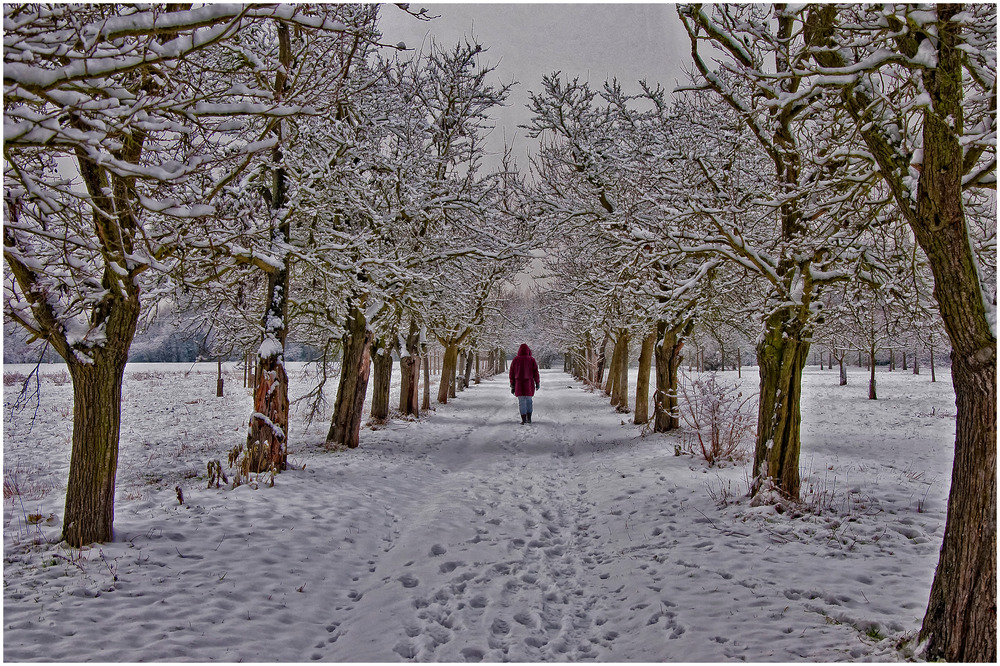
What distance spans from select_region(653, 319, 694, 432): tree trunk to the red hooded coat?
386 centimetres

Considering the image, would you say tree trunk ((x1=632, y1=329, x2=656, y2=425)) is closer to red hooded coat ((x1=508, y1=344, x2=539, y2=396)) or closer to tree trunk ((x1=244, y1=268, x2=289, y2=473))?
red hooded coat ((x1=508, y1=344, x2=539, y2=396))

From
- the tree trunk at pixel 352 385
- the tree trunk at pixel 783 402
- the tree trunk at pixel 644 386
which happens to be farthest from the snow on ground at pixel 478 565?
the tree trunk at pixel 644 386

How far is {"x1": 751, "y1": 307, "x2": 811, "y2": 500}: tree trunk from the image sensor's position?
263 inches

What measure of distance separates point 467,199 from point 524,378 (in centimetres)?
646

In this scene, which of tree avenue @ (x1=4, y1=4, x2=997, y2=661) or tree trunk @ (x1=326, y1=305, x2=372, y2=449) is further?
tree trunk @ (x1=326, y1=305, x2=372, y2=449)

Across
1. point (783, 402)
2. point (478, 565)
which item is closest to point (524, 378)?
point (783, 402)

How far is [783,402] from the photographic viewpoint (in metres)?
6.68

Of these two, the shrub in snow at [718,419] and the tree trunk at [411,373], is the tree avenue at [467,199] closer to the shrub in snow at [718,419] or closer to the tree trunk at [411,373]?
the tree trunk at [411,373]

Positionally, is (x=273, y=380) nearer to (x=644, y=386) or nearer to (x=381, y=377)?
(x=381, y=377)

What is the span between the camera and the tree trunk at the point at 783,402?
21.9 feet

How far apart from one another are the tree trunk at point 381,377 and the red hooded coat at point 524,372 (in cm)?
366

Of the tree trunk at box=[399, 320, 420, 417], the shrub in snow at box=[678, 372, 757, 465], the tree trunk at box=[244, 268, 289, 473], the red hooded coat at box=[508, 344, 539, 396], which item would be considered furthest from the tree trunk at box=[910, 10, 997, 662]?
the tree trunk at box=[399, 320, 420, 417]

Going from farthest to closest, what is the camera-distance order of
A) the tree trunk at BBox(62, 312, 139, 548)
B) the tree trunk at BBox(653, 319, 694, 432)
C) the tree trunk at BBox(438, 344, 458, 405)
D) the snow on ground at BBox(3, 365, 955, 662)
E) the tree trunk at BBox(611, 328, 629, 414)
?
the tree trunk at BBox(438, 344, 458, 405)
the tree trunk at BBox(611, 328, 629, 414)
the tree trunk at BBox(653, 319, 694, 432)
the tree trunk at BBox(62, 312, 139, 548)
the snow on ground at BBox(3, 365, 955, 662)

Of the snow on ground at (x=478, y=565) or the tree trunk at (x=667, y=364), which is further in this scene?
the tree trunk at (x=667, y=364)
